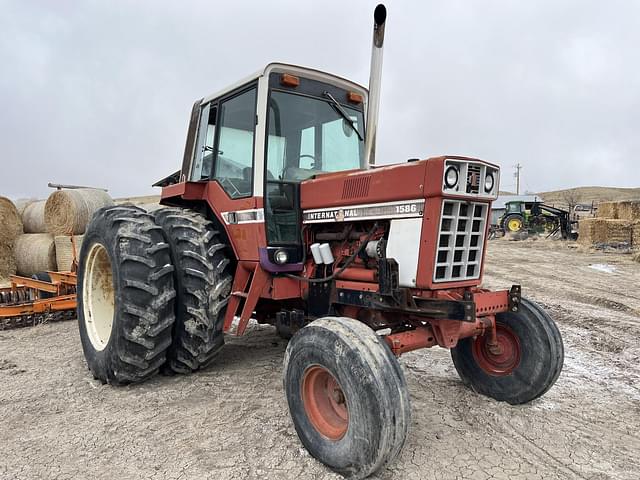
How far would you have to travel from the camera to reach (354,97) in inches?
180

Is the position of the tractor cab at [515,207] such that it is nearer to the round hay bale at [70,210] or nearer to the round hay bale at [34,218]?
the round hay bale at [70,210]

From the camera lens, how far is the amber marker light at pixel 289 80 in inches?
159

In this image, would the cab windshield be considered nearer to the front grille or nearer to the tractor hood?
the tractor hood

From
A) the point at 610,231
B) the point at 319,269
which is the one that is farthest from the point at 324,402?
the point at 610,231

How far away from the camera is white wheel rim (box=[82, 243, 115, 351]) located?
4773 millimetres

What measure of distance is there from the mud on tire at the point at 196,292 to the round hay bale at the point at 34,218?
6876 millimetres

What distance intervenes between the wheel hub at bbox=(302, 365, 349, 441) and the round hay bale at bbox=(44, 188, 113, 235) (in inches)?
280

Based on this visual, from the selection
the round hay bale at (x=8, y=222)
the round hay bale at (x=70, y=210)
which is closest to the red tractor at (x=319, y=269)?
the round hay bale at (x=70, y=210)

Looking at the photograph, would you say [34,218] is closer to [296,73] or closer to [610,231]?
[296,73]

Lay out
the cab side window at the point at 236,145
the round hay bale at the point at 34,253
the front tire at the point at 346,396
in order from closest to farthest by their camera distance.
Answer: the front tire at the point at 346,396 → the cab side window at the point at 236,145 → the round hay bale at the point at 34,253

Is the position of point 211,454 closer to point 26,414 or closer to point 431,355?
point 26,414

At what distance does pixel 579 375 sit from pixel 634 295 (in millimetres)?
5711

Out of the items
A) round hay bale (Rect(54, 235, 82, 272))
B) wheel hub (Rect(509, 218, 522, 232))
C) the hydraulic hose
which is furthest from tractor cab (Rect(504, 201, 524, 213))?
the hydraulic hose

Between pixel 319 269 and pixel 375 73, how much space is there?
1.58 meters
